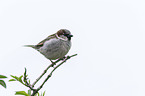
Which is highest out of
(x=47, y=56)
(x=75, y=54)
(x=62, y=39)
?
(x=75, y=54)

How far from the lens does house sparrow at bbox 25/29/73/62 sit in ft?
18.6

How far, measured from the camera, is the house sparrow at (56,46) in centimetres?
566

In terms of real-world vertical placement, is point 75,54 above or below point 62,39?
above

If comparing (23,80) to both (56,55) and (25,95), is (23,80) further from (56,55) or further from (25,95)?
(56,55)

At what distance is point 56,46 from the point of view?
583cm

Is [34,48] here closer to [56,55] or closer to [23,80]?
[56,55]

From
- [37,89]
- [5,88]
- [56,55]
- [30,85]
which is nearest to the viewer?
[5,88]

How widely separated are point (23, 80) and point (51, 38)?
4507 mm

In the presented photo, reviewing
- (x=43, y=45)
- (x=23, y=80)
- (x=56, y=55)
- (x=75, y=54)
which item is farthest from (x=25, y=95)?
(x=43, y=45)

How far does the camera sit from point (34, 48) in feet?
21.1

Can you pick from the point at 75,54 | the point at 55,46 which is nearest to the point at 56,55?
the point at 55,46

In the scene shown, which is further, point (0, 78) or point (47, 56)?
point (47, 56)

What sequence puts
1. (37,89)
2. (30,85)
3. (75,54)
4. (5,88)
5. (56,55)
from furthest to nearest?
(56,55) → (75,54) → (30,85) → (37,89) → (5,88)

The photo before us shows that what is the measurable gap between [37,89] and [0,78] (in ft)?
1.01
